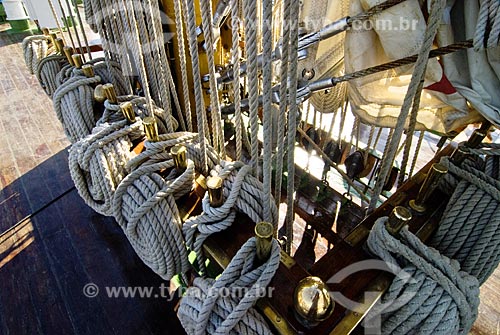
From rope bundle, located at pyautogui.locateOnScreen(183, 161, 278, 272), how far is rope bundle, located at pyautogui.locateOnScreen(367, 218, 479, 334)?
295mm

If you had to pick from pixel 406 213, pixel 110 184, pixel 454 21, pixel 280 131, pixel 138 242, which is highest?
pixel 454 21

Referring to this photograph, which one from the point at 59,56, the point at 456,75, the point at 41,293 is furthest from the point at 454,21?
the point at 41,293

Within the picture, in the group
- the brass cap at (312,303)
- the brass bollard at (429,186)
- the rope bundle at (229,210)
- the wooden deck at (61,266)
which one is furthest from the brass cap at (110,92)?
the brass bollard at (429,186)

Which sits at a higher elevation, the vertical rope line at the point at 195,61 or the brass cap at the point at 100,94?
the vertical rope line at the point at 195,61

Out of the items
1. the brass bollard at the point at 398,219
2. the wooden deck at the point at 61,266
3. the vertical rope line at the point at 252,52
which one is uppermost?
the vertical rope line at the point at 252,52

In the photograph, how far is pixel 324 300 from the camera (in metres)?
0.53

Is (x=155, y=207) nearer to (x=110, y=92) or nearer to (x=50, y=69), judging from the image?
(x=110, y=92)

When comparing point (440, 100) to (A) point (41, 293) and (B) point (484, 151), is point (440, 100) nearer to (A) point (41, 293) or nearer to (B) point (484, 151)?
(B) point (484, 151)

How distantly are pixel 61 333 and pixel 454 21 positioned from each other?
1.85 meters

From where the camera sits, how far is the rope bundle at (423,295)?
23.4 inches

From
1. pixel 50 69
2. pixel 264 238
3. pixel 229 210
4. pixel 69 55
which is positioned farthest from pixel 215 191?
pixel 50 69

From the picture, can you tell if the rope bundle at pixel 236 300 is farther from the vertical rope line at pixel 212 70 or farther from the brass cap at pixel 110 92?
the brass cap at pixel 110 92

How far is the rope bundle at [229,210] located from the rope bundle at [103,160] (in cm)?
34

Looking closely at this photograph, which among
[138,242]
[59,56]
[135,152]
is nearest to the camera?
[138,242]
